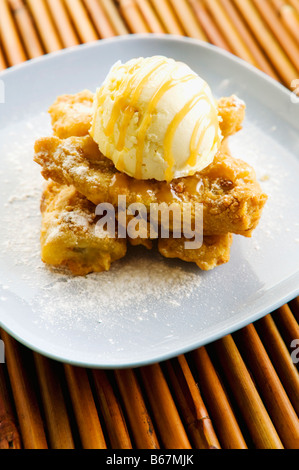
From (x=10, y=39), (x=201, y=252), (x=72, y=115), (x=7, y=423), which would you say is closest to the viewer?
(x=7, y=423)

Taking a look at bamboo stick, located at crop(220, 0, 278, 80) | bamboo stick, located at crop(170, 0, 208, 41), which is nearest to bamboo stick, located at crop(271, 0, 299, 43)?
bamboo stick, located at crop(220, 0, 278, 80)

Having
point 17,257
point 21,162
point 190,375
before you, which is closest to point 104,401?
point 190,375

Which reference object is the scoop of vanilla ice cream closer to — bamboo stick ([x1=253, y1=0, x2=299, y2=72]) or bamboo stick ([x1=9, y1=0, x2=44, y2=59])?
bamboo stick ([x1=9, y1=0, x2=44, y2=59])

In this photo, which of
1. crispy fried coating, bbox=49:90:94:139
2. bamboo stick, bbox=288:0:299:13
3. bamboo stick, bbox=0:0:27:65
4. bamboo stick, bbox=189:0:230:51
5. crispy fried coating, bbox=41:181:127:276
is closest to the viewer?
crispy fried coating, bbox=41:181:127:276

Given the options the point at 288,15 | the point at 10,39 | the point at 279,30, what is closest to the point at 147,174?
the point at 10,39

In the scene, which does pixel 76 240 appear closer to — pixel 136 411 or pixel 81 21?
pixel 136 411

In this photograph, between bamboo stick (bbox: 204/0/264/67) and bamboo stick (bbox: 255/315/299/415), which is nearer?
bamboo stick (bbox: 255/315/299/415)
